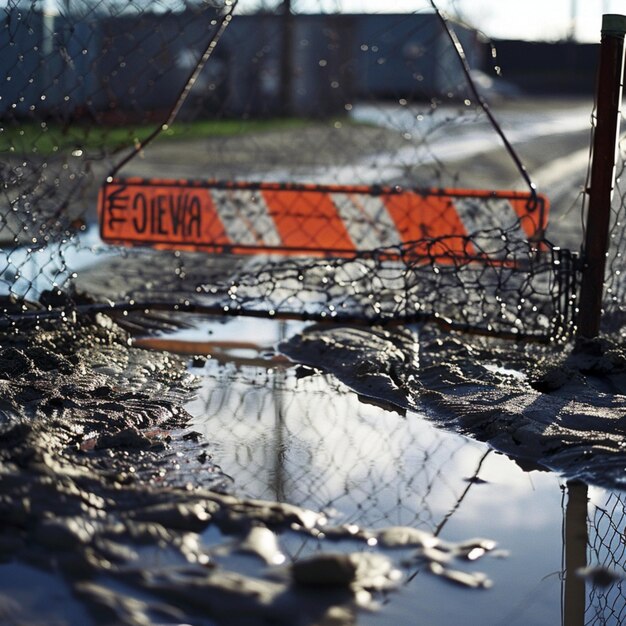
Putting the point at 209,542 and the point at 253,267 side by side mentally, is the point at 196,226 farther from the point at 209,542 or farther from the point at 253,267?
the point at 209,542

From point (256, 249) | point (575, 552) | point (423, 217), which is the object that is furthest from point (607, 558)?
point (256, 249)

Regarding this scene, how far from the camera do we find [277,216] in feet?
22.6

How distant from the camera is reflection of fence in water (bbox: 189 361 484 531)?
11.5ft

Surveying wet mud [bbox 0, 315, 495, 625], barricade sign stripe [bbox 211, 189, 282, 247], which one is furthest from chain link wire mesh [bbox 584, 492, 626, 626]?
barricade sign stripe [bbox 211, 189, 282, 247]

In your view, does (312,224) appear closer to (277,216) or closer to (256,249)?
(277,216)

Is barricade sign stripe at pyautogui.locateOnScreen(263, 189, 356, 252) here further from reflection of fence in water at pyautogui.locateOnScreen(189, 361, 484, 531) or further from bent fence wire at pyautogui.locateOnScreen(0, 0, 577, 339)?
reflection of fence in water at pyautogui.locateOnScreen(189, 361, 484, 531)

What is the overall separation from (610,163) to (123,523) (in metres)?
2.89

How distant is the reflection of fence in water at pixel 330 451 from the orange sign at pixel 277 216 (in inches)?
79.5

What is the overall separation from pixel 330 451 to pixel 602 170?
1922 mm

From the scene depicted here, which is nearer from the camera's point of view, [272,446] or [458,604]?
[458,604]

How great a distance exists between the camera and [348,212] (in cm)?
682

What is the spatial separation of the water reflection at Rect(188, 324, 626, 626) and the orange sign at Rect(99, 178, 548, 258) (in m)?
2.15

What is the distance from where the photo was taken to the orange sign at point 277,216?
6.62 m

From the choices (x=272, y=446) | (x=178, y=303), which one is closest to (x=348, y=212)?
(x=178, y=303)
